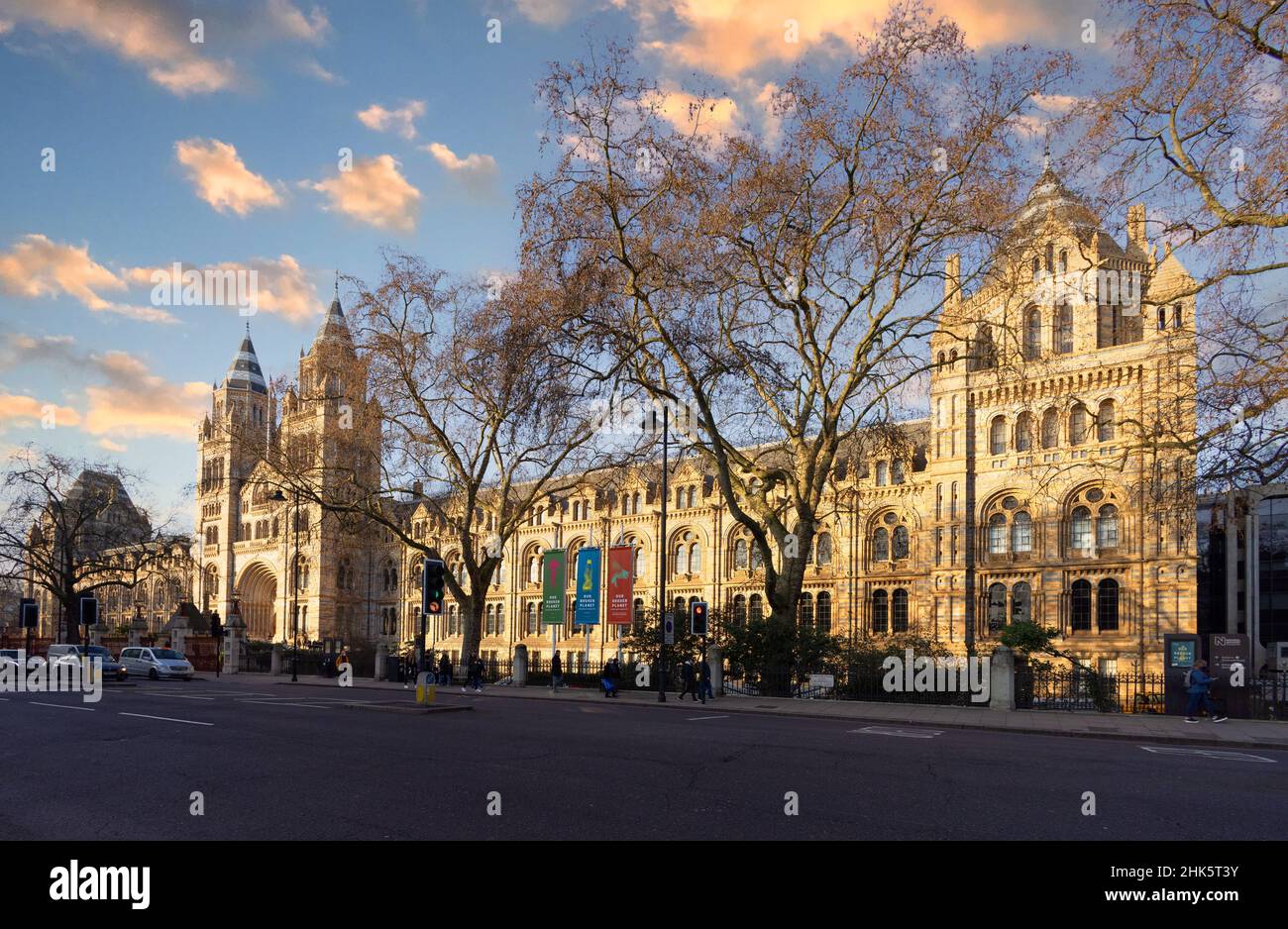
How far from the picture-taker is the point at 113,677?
4100cm

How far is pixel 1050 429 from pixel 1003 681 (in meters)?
22.8

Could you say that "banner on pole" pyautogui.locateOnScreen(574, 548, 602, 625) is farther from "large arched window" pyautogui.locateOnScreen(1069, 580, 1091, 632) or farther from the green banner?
"large arched window" pyautogui.locateOnScreen(1069, 580, 1091, 632)

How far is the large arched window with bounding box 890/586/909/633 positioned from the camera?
50062mm

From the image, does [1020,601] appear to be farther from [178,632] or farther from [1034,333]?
[178,632]

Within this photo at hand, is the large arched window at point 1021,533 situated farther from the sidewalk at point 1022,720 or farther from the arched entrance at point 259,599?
the arched entrance at point 259,599

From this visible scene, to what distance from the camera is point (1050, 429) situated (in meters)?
44.9

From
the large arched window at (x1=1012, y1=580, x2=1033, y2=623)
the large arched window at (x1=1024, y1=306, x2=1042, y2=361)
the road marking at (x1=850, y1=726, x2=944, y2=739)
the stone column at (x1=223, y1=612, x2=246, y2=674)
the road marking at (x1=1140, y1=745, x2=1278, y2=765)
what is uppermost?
the large arched window at (x1=1024, y1=306, x2=1042, y2=361)

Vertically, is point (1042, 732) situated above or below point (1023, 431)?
below

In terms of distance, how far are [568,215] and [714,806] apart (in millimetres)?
18907

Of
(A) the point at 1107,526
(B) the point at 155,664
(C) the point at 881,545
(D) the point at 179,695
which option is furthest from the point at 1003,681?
(B) the point at 155,664

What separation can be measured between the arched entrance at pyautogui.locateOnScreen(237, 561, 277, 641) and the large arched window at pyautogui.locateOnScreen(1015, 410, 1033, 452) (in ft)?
218

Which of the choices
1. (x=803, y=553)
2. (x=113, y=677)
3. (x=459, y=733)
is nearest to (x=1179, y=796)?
(x=459, y=733)

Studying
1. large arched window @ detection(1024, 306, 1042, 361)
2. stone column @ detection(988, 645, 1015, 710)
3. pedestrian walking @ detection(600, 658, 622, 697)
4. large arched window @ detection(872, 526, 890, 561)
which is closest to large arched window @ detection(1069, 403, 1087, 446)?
large arched window @ detection(1024, 306, 1042, 361)
